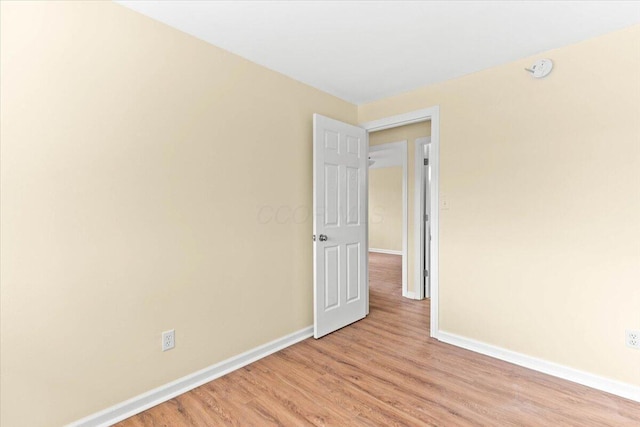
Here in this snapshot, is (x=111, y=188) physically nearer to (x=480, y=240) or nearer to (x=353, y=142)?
(x=353, y=142)

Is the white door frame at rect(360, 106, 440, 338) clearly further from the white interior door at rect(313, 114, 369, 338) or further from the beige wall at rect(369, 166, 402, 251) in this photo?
the beige wall at rect(369, 166, 402, 251)

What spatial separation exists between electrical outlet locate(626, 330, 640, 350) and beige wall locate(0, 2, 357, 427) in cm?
249

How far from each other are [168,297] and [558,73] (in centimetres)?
314

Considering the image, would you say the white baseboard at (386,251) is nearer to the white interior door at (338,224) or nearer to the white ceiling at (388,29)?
the white interior door at (338,224)

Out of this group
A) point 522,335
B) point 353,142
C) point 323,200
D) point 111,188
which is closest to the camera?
point 111,188

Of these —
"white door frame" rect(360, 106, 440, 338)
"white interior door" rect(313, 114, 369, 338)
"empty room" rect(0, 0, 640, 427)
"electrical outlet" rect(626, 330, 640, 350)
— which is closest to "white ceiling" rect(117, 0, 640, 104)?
"empty room" rect(0, 0, 640, 427)

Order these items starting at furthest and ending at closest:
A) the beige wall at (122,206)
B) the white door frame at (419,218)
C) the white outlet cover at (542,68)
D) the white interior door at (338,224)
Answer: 1. the white door frame at (419,218)
2. the white interior door at (338,224)
3. the white outlet cover at (542,68)
4. the beige wall at (122,206)

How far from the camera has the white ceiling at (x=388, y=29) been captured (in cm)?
180

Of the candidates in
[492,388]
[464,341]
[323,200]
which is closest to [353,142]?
[323,200]

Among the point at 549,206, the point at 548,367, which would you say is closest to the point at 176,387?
the point at 548,367

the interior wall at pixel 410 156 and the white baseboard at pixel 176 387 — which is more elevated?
the interior wall at pixel 410 156

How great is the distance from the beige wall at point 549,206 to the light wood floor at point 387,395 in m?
0.35

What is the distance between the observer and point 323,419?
70.7 inches

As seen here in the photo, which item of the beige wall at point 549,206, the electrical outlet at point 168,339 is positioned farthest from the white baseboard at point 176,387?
the beige wall at point 549,206
